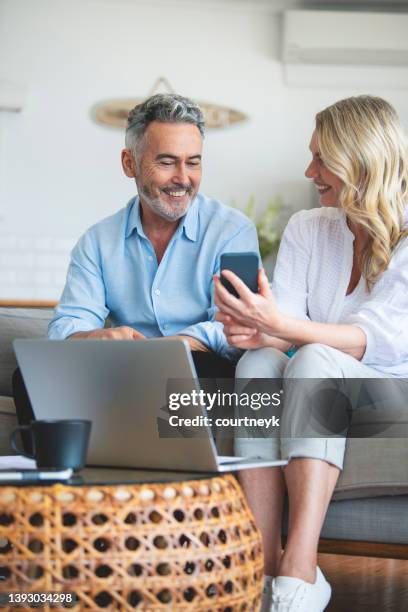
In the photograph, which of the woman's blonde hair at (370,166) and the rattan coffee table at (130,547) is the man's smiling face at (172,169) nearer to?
the woman's blonde hair at (370,166)

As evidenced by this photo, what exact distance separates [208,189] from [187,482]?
444cm

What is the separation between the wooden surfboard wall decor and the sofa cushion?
292cm

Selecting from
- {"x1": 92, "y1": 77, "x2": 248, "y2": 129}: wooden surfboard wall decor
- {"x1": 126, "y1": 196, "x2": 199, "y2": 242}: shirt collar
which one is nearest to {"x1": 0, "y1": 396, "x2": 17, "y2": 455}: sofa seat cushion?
{"x1": 126, "y1": 196, "x2": 199, "y2": 242}: shirt collar

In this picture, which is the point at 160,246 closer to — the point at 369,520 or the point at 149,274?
the point at 149,274

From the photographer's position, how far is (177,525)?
1.22 meters

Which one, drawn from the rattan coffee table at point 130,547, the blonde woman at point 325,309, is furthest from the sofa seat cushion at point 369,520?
the rattan coffee table at point 130,547

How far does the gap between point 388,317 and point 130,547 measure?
0.94 m

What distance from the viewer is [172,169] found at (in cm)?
253

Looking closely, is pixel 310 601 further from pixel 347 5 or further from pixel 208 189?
pixel 347 5

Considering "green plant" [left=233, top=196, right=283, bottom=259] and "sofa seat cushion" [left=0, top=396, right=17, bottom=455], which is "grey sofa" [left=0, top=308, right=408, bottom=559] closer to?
"sofa seat cushion" [left=0, top=396, right=17, bottom=455]

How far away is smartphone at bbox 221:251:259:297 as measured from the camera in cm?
175

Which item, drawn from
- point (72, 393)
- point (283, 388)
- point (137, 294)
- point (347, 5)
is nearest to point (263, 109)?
point (347, 5)

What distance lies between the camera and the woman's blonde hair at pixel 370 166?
2150 mm

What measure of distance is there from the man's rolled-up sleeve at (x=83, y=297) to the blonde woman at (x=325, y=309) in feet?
1.74
